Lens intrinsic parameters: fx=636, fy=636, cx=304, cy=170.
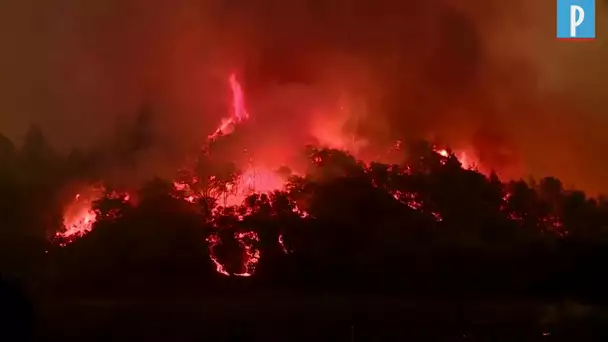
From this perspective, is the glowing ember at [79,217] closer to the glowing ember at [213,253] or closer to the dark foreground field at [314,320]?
the dark foreground field at [314,320]

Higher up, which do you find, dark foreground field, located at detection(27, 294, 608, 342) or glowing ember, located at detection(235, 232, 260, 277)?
glowing ember, located at detection(235, 232, 260, 277)

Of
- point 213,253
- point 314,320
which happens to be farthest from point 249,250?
point 314,320

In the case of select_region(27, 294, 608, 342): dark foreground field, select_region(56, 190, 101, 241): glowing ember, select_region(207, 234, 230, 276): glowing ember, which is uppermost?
select_region(56, 190, 101, 241): glowing ember

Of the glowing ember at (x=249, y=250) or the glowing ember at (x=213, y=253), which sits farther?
the glowing ember at (x=249, y=250)

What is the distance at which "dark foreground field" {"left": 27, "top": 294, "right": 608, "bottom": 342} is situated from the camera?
63.3ft

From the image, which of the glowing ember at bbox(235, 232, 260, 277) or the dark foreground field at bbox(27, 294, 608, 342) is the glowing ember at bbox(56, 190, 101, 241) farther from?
the glowing ember at bbox(235, 232, 260, 277)

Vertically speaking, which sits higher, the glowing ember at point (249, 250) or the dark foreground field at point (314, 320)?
the glowing ember at point (249, 250)

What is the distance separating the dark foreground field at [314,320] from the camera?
759 inches

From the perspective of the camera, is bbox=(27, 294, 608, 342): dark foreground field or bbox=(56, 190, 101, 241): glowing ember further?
bbox=(56, 190, 101, 241): glowing ember

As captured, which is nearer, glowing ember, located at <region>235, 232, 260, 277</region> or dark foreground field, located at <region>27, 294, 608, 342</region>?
dark foreground field, located at <region>27, 294, 608, 342</region>

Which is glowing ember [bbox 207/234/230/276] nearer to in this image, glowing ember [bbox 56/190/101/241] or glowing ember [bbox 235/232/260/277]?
glowing ember [bbox 235/232/260/277]

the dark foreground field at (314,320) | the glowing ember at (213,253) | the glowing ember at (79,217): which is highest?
the glowing ember at (79,217)

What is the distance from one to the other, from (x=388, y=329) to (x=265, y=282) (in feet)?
23.0

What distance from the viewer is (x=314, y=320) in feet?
74.7
